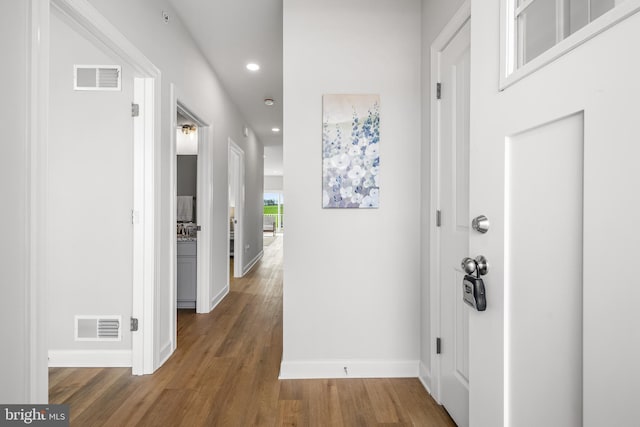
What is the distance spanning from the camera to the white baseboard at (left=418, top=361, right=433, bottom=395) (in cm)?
192

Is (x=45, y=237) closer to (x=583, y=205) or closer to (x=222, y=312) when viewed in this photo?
(x=583, y=205)

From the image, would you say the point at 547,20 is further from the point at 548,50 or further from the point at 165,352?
the point at 165,352

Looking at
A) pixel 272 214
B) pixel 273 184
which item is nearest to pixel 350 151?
pixel 273 184

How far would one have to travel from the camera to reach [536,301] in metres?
0.69

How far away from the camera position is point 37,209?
1.25 metres

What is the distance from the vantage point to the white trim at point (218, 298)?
3.54m

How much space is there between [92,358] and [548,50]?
3.00 m

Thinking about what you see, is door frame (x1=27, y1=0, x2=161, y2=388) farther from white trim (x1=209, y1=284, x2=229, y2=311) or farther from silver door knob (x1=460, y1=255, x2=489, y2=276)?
silver door knob (x1=460, y1=255, x2=489, y2=276)

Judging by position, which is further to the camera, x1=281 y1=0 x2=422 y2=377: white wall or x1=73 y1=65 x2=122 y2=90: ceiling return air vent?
x1=73 y1=65 x2=122 y2=90: ceiling return air vent

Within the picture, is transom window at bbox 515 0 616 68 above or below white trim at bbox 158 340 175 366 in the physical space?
above

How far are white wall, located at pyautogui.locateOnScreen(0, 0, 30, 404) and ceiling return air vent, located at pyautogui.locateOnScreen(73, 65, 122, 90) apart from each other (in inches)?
44.1

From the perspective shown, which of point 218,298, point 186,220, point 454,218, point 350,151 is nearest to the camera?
point 454,218

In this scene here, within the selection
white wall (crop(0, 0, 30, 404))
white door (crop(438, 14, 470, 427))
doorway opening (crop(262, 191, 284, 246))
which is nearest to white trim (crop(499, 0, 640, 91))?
white door (crop(438, 14, 470, 427))

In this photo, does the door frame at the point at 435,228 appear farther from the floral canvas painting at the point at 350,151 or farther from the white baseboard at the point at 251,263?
the white baseboard at the point at 251,263
